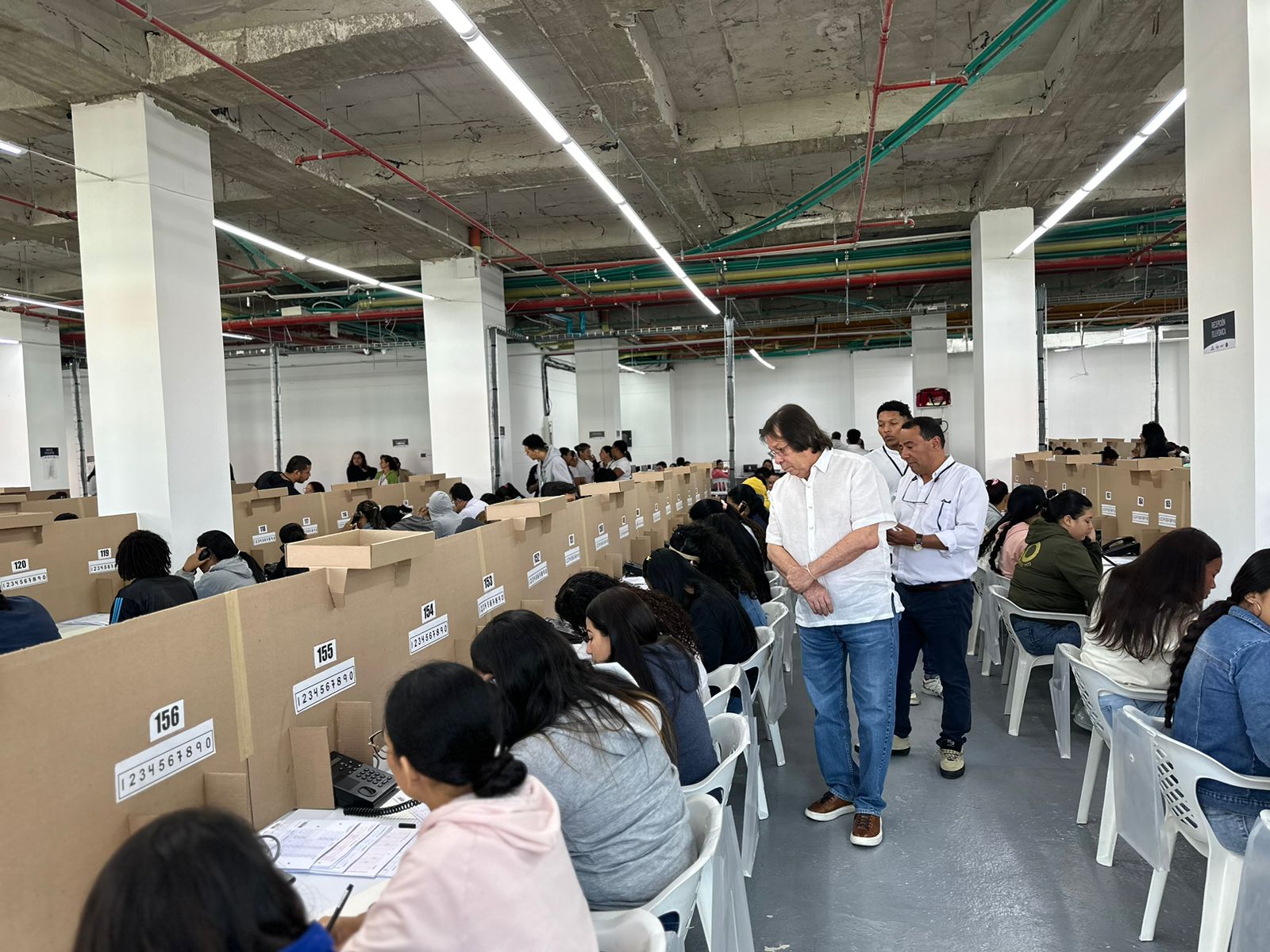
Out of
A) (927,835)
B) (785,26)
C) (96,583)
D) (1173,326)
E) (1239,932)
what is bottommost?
(927,835)

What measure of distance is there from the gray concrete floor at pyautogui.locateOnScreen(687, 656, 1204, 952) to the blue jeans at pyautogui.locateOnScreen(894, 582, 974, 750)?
0.23 m

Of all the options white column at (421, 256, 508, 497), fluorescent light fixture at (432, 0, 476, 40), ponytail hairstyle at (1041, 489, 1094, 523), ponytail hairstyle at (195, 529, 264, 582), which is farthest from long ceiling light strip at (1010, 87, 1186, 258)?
white column at (421, 256, 508, 497)

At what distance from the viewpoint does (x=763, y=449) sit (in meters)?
18.0

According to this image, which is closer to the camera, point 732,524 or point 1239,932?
point 1239,932

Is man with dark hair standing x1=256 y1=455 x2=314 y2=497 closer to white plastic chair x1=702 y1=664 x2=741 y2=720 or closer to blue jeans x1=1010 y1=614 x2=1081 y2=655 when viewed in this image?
white plastic chair x1=702 y1=664 x2=741 y2=720

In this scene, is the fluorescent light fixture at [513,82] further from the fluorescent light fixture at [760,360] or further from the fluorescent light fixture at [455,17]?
the fluorescent light fixture at [760,360]

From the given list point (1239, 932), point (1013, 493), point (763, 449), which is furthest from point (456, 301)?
point (763, 449)

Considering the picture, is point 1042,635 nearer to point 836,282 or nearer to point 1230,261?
point 1230,261

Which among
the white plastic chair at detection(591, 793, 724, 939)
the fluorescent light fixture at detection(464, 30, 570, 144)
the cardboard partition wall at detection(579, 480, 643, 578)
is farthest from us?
the cardboard partition wall at detection(579, 480, 643, 578)

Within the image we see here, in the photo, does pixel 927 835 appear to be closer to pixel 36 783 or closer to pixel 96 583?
pixel 36 783

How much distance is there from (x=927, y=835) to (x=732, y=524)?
66.2 inches

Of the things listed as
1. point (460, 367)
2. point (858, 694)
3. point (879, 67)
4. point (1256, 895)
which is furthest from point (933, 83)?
point (460, 367)

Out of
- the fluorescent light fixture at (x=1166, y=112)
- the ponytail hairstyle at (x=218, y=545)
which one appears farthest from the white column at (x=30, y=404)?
the fluorescent light fixture at (x=1166, y=112)

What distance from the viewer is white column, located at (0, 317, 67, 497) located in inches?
424
